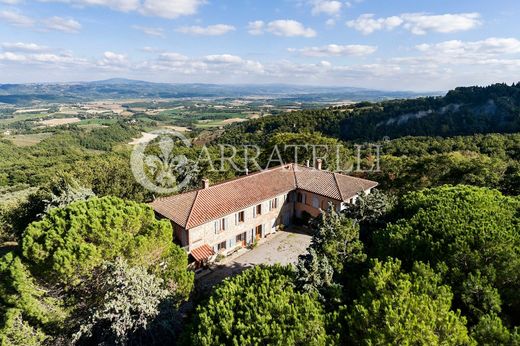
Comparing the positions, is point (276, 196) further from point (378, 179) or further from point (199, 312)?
point (199, 312)

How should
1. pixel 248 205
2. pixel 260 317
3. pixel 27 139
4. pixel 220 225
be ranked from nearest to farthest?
pixel 260 317 → pixel 220 225 → pixel 248 205 → pixel 27 139

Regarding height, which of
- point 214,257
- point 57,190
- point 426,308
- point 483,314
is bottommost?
point 214,257

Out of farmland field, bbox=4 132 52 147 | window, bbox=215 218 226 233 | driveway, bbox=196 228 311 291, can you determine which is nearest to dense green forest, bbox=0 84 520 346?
driveway, bbox=196 228 311 291

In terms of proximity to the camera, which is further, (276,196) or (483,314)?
(276,196)

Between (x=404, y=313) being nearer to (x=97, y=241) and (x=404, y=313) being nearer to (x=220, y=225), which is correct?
(x=97, y=241)

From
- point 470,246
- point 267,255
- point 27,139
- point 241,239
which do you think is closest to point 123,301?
point 267,255

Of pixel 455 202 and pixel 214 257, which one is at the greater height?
pixel 455 202

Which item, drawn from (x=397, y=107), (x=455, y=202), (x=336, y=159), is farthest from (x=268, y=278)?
(x=397, y=107)

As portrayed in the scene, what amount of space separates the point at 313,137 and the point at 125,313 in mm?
40668

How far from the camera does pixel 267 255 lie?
95.6 ft

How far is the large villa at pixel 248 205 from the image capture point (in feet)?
86.8

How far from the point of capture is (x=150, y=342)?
53.1 ft

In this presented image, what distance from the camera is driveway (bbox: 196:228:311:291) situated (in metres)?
26.2

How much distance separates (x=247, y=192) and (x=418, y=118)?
244ft
